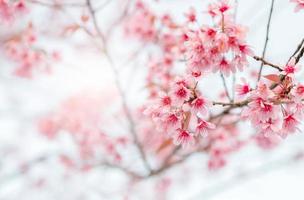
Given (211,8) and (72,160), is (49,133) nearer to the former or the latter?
(72,160)

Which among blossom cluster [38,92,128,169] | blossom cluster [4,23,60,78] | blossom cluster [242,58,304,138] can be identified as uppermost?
blossom cluster [242,58,304,138]

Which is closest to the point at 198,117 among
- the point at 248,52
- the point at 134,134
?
the point at 248,52

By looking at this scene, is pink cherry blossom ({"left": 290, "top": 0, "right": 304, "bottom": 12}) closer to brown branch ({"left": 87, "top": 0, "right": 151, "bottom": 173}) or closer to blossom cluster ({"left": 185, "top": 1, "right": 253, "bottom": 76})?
blossom cluster ({"left": 185, "top": 1, "right": 253, "bottom": 76})

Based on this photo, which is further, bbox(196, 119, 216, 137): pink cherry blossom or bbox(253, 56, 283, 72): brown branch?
bbox(196, 119, 216, 137): pink cherry blossom

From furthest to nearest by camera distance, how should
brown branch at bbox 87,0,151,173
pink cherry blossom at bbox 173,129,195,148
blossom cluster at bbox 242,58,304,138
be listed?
1. brown branch at bbox 87,0,151,173
2. pink cherry blossom at bbox 173,129,195,148
3. blossom cluster at bbox 242,58,304,138

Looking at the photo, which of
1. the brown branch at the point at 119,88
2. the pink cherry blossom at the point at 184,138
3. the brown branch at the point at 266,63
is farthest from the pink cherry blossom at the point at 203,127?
the brown branch at the point at 119,88

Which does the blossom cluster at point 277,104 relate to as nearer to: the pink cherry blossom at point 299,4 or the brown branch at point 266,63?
the brown branch at point 266,63

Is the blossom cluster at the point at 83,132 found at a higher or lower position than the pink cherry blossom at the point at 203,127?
lower

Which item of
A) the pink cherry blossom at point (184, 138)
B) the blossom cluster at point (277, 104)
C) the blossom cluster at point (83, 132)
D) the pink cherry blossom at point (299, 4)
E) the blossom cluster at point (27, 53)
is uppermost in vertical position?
the pink cherry blossom at point (299, 4)

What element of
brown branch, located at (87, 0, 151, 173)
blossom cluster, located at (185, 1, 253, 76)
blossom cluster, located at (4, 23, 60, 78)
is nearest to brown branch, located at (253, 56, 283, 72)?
blossom cluster, located at (185, 1, 253, 76)

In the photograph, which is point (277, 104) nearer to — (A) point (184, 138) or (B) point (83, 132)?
(A) point (184, 138)

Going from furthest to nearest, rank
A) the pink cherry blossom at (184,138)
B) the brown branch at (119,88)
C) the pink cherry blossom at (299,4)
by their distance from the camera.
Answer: the brown branch at (119,88) → the pink cherry blossom at (299,4) → the pink cherry blossom at (184,138)
